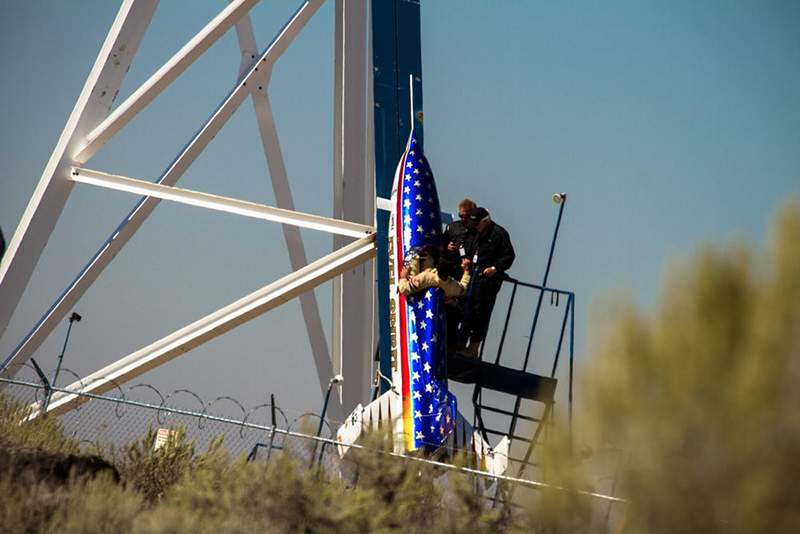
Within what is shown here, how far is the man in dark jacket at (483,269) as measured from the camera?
39.1ft

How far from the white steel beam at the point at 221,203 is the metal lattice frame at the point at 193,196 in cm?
1

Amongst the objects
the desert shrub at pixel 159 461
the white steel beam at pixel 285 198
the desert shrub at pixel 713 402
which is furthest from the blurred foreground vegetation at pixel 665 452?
the white steel beam at pixel 285 198

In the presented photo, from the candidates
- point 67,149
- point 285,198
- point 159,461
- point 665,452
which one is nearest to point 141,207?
point 67,149

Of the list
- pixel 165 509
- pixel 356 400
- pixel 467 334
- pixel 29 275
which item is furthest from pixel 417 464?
pixel 29 275

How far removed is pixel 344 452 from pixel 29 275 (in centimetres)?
672

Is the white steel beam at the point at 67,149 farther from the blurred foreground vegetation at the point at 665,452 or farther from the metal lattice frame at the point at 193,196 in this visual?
the blurred foreground vegetation at the point at 665,452

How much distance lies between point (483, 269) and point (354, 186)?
13.7 feet

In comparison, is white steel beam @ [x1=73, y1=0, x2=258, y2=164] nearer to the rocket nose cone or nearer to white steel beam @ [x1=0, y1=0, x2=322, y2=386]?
white steel beam @ [x1=0, y1=0, x2=322, y2=386]

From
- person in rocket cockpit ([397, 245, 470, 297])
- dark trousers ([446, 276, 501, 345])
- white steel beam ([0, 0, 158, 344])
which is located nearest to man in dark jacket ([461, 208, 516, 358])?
dark trousers ([446, 276, 501, 345])

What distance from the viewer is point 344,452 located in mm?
9133

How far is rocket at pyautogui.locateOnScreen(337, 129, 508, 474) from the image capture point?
37.1 ft

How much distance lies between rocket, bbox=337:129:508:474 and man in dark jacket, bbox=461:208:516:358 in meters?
0.37

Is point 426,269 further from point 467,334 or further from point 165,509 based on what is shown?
point 165,509

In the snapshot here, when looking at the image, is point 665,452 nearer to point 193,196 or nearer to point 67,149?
point 193,196
